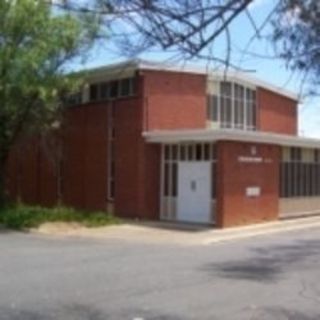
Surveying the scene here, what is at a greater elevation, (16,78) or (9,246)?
(16,78)

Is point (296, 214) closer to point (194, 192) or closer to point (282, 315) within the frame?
point (194, 192)

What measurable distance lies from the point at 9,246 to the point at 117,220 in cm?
901

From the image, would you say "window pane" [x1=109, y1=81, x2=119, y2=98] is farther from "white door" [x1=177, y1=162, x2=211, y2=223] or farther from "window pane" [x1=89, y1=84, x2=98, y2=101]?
"white door" [x1=177, y1=162, x2=211, y2=223]

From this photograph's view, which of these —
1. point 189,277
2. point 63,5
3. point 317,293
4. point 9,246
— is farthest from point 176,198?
point 63,5

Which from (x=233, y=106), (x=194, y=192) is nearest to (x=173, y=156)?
(x=194, y=192)

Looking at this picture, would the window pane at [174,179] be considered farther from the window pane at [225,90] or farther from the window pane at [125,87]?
the window pane at [225,90]

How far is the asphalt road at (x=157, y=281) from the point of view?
12500 millimetres

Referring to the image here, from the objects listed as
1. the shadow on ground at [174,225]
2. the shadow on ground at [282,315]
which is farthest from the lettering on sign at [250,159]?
the shadow on ground at [282,315]

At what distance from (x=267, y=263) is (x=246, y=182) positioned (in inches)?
503

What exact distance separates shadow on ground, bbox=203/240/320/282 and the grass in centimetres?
835

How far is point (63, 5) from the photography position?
736cm

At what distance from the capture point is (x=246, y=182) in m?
33.3

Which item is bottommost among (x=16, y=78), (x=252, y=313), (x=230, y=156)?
(x=252, y=313)

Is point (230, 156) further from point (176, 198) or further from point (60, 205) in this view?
point (60, 205)
